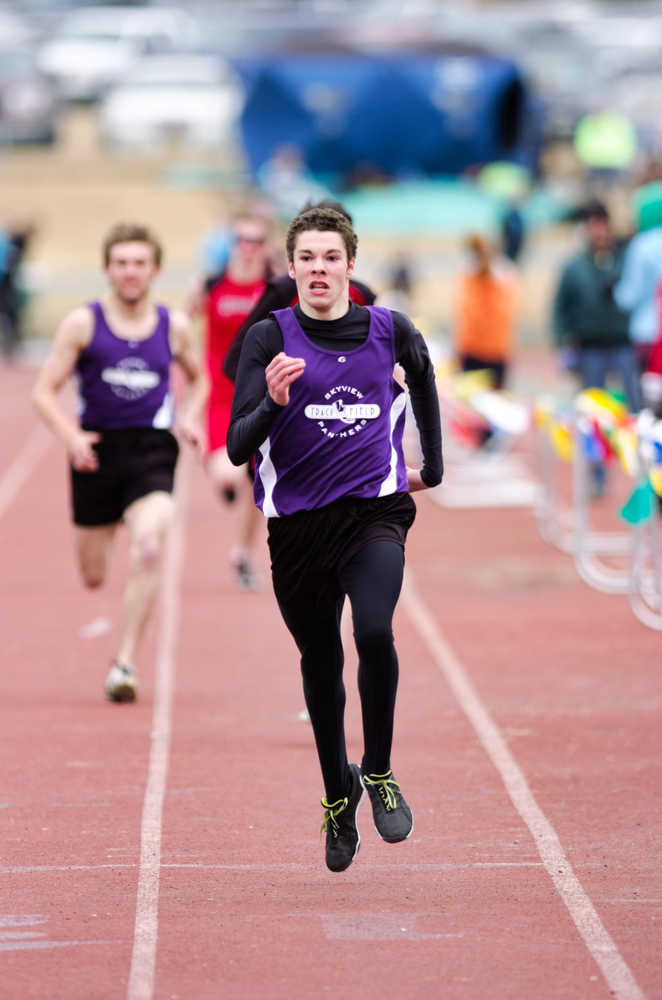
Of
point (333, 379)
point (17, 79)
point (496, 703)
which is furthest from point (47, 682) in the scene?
point (17, 79)

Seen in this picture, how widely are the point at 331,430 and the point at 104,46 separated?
38158mm

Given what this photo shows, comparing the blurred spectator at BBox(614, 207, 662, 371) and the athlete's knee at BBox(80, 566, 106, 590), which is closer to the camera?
the athlete's knee at BBox(80, 566, 106, 590)

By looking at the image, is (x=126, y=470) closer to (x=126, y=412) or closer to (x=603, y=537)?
(x=126, y=412)

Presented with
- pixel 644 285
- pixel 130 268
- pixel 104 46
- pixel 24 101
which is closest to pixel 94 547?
pixel 130 268

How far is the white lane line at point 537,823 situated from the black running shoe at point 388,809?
1.49 ft

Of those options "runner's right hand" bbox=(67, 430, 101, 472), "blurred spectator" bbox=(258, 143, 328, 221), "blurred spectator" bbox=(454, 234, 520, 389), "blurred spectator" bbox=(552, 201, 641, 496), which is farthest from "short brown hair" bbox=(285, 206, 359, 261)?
"blurred spectator" bbox=(258, 143, 328, 221)

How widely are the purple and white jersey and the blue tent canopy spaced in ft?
62.0

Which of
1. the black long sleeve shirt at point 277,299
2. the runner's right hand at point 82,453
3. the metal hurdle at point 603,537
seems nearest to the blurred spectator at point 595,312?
the metal hurdle at point 603,537

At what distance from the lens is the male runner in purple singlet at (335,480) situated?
499cm

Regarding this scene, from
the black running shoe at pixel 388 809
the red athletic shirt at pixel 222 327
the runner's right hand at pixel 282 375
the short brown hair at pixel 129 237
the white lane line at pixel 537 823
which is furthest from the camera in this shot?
the red athletic shirt at pixel 222 327

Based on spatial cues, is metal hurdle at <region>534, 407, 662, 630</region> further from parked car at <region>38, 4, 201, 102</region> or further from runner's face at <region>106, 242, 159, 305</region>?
parked car at <region>38, 4, 201, 102</region>

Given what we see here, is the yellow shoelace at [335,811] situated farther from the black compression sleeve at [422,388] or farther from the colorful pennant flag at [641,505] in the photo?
the colorful pennant flag at [641,505]

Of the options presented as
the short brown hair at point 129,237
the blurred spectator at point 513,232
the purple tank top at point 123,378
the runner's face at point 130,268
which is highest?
the short brown hair at point 129,237

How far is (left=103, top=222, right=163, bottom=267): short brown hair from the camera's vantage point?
25.2 ft
